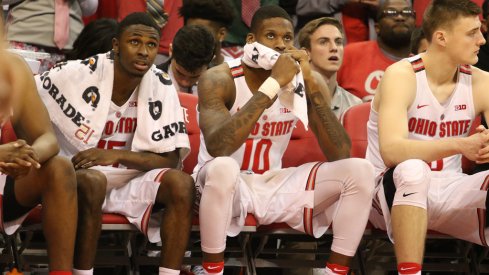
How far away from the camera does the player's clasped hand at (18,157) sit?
298 centimetres

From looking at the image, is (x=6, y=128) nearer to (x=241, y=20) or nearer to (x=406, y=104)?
(x=406, y=104)

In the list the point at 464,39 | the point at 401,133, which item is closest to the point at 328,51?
the point at 464,39

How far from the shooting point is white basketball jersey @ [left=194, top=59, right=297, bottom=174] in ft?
13.3

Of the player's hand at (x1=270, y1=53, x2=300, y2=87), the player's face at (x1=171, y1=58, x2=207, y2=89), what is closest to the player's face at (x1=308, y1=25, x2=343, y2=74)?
the player's face at (x1=171, y1=58, x2=207, y2=89)

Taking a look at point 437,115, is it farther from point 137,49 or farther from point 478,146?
point 137,49

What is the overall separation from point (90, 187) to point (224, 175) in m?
0.60

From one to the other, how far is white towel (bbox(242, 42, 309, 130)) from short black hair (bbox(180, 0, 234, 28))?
174cm

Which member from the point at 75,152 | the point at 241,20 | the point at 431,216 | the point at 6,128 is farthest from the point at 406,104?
the point at 241,20

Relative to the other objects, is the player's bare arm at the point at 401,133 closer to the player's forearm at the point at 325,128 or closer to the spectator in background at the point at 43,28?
the player's forearm at the point at 325,128

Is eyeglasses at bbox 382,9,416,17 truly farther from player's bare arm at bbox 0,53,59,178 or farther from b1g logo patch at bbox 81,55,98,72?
player's bare arm at bbox 0,53,59,178

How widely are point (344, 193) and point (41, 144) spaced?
140 centimetres

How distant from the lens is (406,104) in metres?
Result: 3.78

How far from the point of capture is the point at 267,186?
153 inches

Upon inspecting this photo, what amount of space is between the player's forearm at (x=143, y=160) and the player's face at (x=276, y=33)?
818 mm
